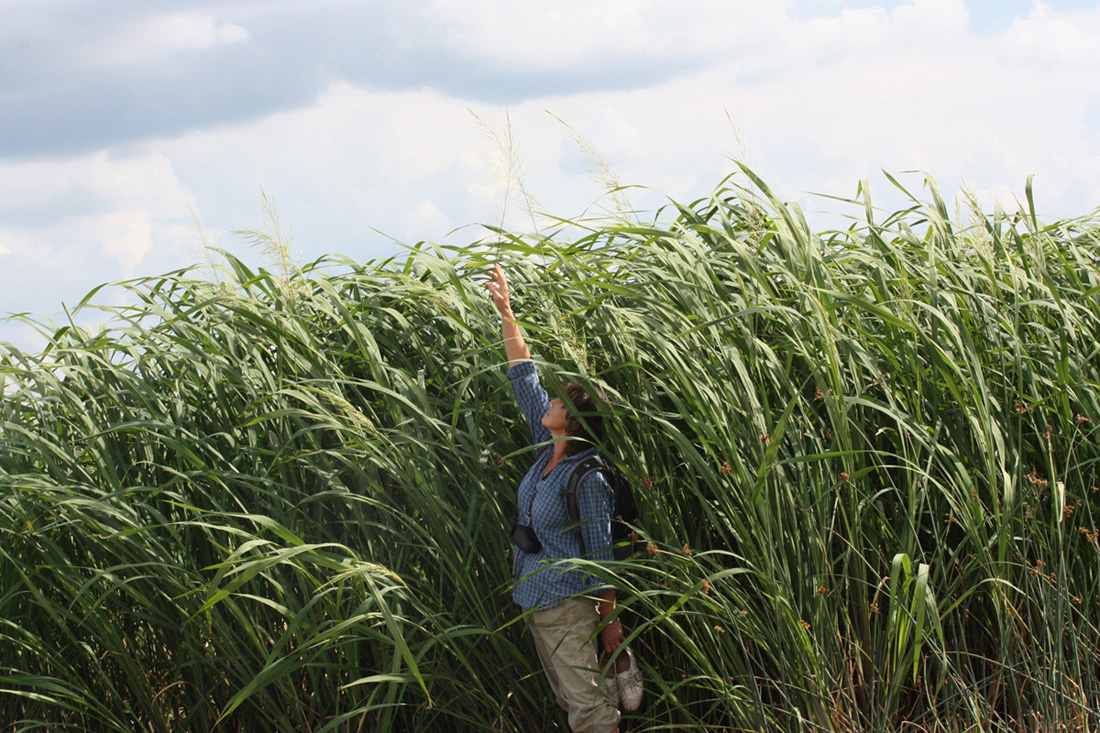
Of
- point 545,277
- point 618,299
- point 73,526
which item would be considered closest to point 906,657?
point 618,299

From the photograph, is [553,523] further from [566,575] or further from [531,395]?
[531,395]

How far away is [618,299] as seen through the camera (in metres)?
2.83

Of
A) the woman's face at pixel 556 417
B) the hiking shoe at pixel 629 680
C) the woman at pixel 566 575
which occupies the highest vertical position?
the woman's face at pixel 556 417

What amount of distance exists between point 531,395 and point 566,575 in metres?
0.53

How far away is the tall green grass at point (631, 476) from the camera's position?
2.26 m

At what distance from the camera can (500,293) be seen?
270 cm

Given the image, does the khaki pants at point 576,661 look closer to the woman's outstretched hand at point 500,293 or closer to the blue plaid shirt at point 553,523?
the blue plaid shirt at point 553,523

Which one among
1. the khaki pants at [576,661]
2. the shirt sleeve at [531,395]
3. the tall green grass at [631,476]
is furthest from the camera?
the shirt sleeve at [531,395]

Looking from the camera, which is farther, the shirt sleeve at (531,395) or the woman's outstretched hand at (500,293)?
the woman's outstretched hand at (500,293)

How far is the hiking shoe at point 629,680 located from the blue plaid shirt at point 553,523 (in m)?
0.23

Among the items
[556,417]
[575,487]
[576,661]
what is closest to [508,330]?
[556,417]

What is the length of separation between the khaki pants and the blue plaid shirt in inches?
2.2

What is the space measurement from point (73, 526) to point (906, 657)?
2.59 metres

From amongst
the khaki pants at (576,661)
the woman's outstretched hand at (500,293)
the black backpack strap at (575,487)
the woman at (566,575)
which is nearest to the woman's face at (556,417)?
the woman at (566,575)
